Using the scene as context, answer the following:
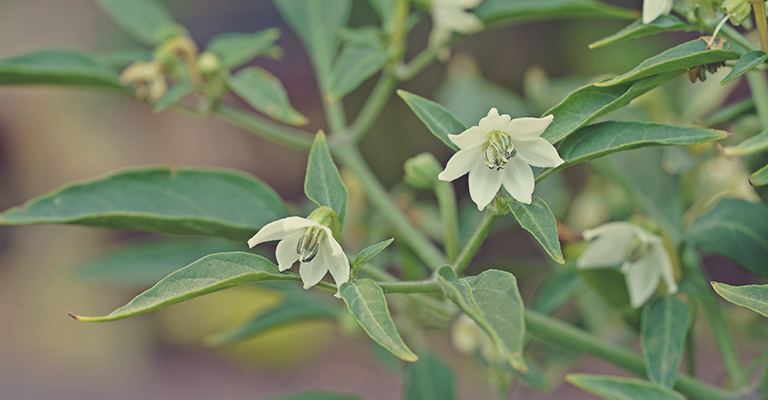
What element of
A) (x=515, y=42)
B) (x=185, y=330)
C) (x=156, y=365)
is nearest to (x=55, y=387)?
(x=156, y=365)

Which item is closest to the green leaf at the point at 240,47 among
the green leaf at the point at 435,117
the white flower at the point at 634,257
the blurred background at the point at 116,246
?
the green leaf at the point at 435,117

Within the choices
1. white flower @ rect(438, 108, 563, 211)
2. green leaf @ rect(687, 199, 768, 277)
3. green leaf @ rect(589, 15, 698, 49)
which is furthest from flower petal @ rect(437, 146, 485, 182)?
green leaf @ rect(687, 199, 768, 277)

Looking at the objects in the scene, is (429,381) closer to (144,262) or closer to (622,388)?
(622,388)

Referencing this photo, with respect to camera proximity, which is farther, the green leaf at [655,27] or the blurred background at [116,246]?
the blurred background at [116,246]

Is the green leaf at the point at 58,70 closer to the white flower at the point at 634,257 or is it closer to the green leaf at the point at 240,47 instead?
the green leaf at the point at 240,47

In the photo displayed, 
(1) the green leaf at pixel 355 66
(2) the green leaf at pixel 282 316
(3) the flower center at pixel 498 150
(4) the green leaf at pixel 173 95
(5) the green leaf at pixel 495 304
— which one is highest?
(4) the green leaf at pixel 173 95

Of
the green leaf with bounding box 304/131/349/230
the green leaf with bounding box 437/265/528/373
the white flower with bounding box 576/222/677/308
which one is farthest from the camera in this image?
the white flower with bounding box 576/222/677/308

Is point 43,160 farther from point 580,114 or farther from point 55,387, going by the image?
point 580,114

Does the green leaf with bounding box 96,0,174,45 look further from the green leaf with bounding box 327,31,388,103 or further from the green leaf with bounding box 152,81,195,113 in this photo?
the green leaf with bounding box 327,31,388,103
